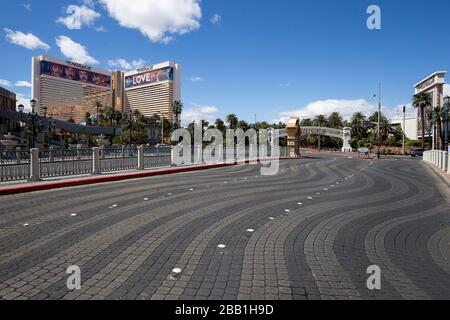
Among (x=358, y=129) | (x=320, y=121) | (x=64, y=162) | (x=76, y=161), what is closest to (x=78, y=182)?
(x=64, y=162)

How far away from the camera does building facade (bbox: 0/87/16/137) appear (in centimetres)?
6731

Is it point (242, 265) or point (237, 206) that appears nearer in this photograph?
point (242, 265)

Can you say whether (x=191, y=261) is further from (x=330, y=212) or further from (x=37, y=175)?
(x=37, y=175)

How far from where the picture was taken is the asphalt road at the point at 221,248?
389cm

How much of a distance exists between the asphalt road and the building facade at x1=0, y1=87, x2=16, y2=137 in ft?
233

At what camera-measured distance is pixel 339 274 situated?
438 cm

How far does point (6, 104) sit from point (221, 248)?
93870 millimetres

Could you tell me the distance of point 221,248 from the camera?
17.4ft

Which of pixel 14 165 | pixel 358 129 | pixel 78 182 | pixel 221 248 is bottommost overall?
pixel 221 248

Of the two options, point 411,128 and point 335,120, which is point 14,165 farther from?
point 411,128

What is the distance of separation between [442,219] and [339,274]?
5308 millimetres

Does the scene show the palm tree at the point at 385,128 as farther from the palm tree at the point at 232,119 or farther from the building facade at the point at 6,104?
the building facade at the point at 6,104
